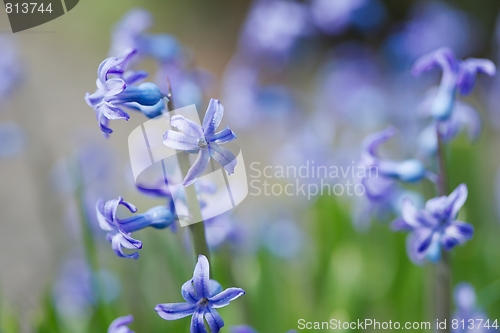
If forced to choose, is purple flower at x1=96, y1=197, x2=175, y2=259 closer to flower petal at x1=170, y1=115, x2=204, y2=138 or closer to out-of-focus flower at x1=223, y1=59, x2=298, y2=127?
flower petal at x1=170, y1=115, x2=204, y2=138

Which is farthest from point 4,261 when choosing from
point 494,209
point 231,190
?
point 494,209

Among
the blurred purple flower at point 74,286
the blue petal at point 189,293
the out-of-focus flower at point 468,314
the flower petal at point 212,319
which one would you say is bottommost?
the out-of-focus flower at point 468,314

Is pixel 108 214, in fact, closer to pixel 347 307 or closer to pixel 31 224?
pixel 347 307

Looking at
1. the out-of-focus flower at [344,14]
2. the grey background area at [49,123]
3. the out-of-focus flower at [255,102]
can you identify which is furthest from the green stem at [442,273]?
the out-of-focus flower at [344,14]

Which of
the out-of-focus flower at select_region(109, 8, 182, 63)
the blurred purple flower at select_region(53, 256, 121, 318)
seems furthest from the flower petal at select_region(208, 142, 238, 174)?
the blurred purple flower at select_region(53, 256, 121, 318)

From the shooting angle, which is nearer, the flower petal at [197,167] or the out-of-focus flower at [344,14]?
the flower petal at [197,167]

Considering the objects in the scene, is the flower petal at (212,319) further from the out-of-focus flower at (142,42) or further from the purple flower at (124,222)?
the out-of-focus flower at (142,42)
